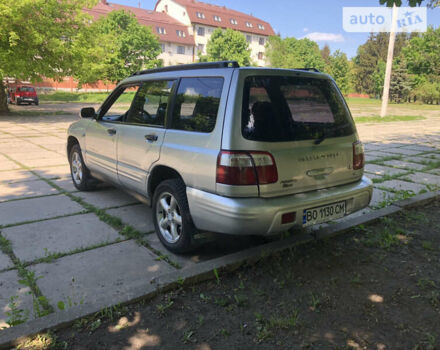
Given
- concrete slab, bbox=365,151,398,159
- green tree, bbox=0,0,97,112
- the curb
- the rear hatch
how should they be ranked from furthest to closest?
green tree, bbox=0,0,97,112 → concrete slab, bbox=365,151,398,159 → the rear hatch → the curb

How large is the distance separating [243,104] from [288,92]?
516mm

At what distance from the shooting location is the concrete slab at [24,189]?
5.65 meters

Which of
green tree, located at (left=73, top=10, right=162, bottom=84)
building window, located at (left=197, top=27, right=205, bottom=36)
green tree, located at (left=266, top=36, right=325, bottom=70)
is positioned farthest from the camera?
building window, located at (left=197, top=27, right=205, bottom=36)

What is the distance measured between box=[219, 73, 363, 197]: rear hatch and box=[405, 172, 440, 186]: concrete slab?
12.3ft

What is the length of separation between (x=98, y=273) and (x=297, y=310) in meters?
1.71

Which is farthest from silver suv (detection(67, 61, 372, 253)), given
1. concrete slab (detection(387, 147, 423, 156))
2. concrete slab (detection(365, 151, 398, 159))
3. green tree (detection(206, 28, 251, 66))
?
green tree (detection(206, 28, 251, 66))

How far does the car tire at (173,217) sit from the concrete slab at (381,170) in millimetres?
5146

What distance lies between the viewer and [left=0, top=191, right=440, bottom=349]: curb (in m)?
2.41

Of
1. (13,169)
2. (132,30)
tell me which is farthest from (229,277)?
(132,30)

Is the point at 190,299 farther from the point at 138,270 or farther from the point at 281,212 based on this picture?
the point at 281,212

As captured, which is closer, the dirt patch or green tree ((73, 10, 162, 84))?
the dirt patch

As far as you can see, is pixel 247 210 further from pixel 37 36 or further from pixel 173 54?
pixel 173 54

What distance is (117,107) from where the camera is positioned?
502cm

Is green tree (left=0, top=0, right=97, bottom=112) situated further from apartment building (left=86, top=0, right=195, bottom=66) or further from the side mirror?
A: apartment building (left=86, top=0, right=195, bottom=66)
